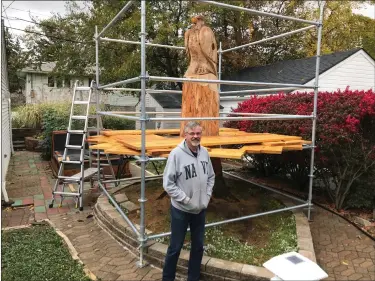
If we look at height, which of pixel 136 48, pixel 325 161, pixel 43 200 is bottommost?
pixel 43 200

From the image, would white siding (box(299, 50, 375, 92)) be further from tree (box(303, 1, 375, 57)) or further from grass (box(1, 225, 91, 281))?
grass (box(1, 225, 91, 281))

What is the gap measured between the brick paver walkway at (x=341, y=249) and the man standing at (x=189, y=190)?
1499mm

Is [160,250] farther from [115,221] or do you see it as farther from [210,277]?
[115,221]

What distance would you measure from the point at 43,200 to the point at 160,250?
347cm

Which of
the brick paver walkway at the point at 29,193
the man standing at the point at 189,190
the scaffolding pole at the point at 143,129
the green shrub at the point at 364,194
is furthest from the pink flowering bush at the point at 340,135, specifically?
the brick paver walkway at the point at 29,193

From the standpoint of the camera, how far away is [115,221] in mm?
4352

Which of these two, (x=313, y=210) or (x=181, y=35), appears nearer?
(x=313, y=210)

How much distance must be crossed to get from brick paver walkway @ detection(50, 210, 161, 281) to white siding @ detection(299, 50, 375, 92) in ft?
31.4

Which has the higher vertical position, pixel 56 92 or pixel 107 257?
pixel 56 92

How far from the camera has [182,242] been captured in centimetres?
303

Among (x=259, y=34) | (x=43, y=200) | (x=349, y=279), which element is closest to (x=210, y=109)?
(x=349, y=279)

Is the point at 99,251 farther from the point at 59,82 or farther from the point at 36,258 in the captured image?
the point at 59,82

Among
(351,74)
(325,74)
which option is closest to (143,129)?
(325,74)

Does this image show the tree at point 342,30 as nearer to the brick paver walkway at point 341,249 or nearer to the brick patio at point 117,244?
the brick paver walkway at point 341,249
